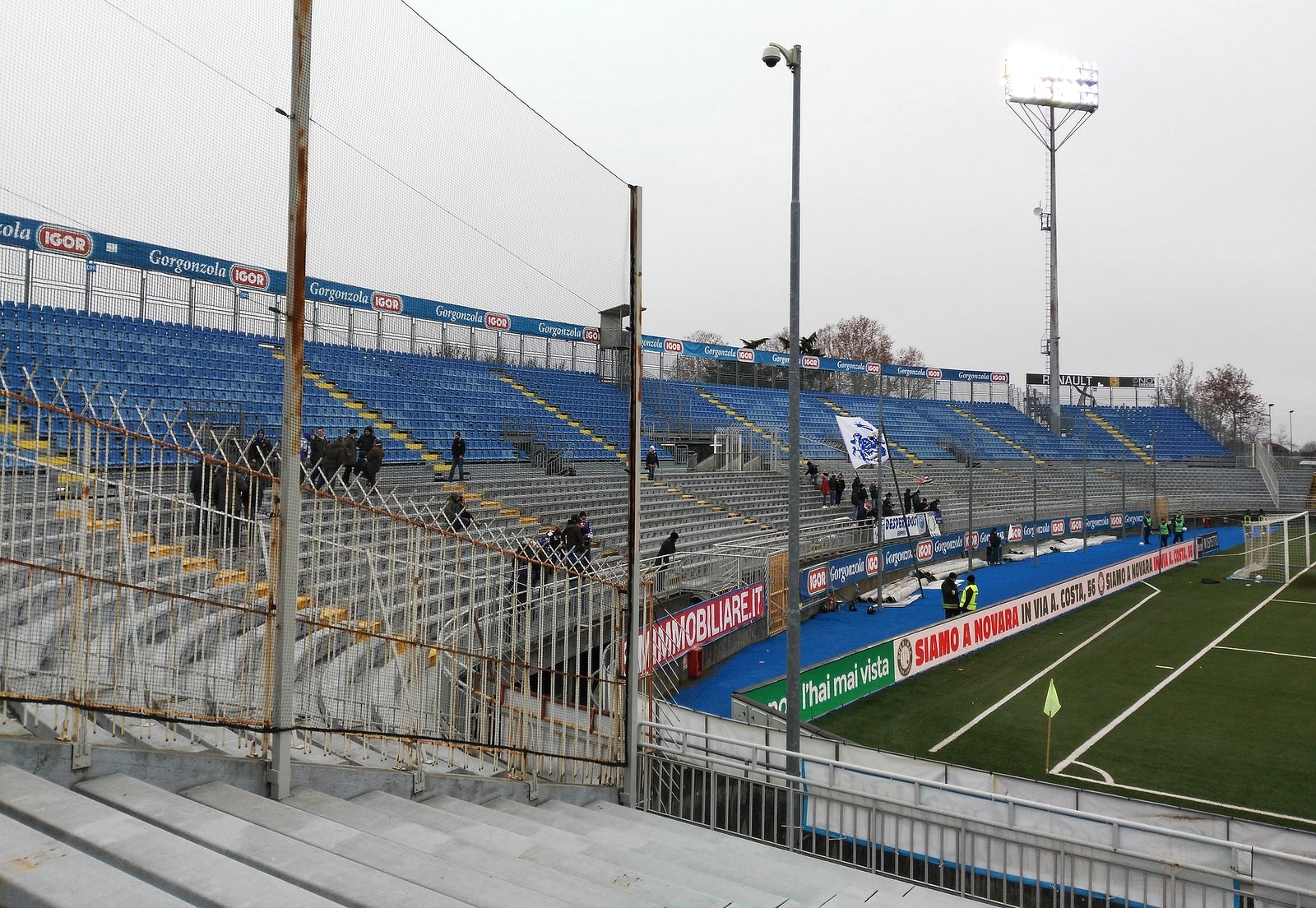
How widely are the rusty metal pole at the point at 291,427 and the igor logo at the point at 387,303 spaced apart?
66.1 feet

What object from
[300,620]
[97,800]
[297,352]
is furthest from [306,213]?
[97,800]

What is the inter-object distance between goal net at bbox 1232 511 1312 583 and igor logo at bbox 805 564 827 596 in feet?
53.3

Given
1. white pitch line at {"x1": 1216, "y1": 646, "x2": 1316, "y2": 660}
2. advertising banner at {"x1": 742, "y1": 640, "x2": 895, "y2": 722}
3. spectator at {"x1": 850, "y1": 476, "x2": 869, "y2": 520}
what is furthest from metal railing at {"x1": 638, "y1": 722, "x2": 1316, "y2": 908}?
spectator at {"x1": 850, "y1": 476, "x2": 869, "y2": 520}

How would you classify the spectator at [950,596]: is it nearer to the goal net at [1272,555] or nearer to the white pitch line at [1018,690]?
the white pitch line at [1018,690]

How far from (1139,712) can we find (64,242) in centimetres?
1595

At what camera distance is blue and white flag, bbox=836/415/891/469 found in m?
21.8

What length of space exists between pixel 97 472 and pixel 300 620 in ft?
4.94

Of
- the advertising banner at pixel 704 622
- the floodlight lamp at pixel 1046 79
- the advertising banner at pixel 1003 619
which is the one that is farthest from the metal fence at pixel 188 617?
the floodlight lamp at pixel 1046 79

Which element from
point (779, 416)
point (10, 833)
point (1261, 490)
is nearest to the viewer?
point (10, 833)

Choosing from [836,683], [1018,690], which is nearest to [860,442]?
[1018,690]

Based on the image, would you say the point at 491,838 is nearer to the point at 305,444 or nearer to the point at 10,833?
the point at 10,833

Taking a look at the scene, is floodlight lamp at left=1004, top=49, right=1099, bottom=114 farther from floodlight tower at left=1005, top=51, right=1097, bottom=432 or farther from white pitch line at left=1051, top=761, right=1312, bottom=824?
white pitch line at left=1051, top=761, right=1312, bottom=824

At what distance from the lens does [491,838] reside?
4738 mm

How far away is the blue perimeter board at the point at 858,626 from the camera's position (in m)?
15.4
